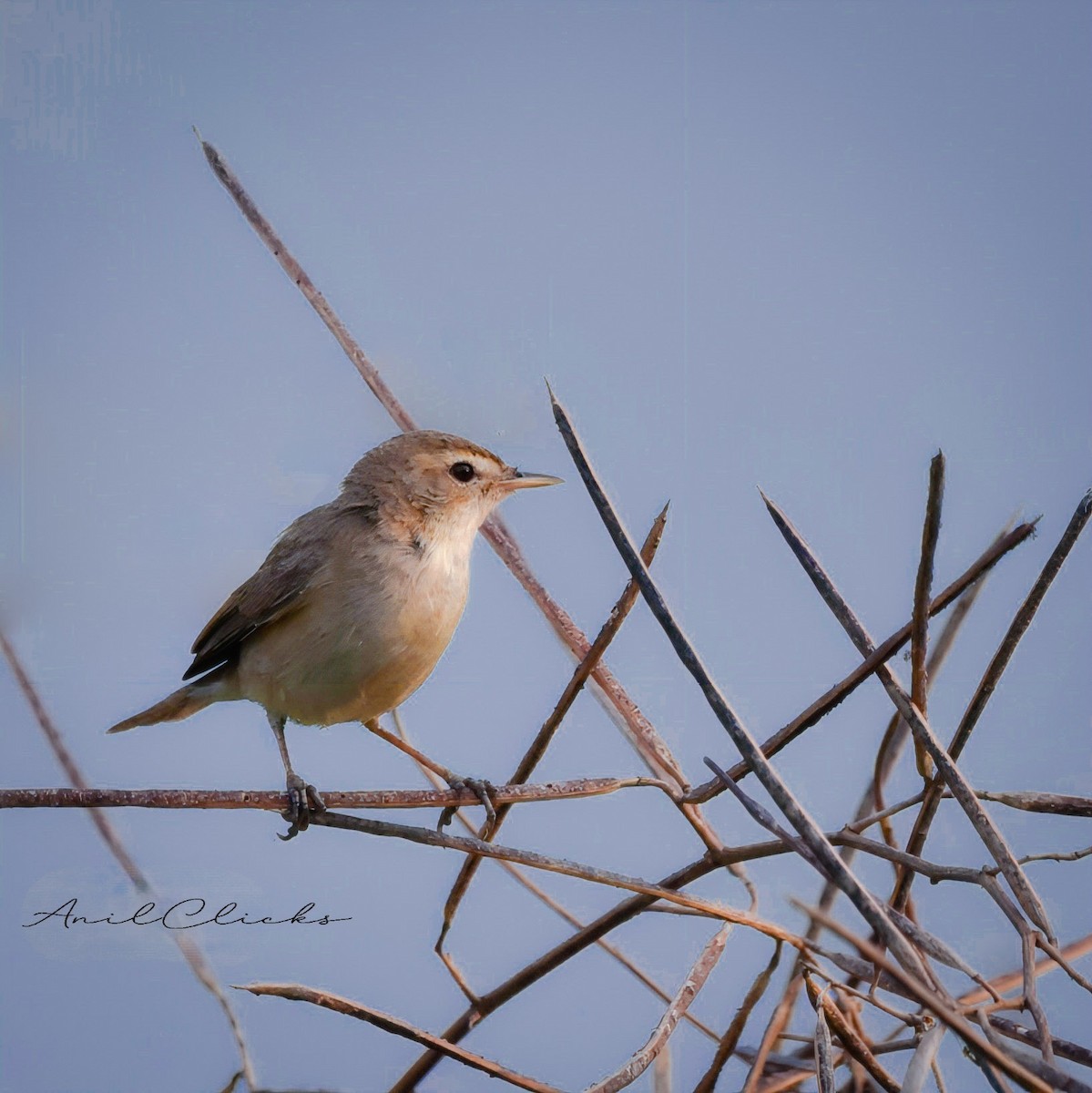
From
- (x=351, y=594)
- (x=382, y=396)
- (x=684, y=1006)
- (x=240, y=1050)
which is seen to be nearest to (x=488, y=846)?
(x=684, y=1006)

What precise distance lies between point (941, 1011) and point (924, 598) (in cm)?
77

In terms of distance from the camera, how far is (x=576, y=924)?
95.3 inches

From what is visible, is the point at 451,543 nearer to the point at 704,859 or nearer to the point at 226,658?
the point at 226,658

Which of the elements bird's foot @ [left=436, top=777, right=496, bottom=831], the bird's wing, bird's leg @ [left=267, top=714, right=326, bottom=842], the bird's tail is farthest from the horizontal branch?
the bird's tail

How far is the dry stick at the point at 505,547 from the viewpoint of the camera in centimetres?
238

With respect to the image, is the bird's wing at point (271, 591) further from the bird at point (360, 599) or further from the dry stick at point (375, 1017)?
the dry stick at point (375, 1017)

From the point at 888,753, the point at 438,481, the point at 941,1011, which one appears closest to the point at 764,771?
the point at 941,1011

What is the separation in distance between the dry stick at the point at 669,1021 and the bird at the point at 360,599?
4.88 feet

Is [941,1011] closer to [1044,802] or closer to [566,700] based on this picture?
[1044,802]

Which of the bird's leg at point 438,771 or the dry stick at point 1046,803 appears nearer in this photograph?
the dry stick at point 1046,803

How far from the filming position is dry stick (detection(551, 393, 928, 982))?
4.45 feet

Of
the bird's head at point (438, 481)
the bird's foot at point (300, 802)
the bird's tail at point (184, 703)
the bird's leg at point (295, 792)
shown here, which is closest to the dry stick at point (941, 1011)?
the bird's leg at point (295, 792)

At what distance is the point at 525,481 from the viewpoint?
4.35 m

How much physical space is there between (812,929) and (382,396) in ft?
4.74
